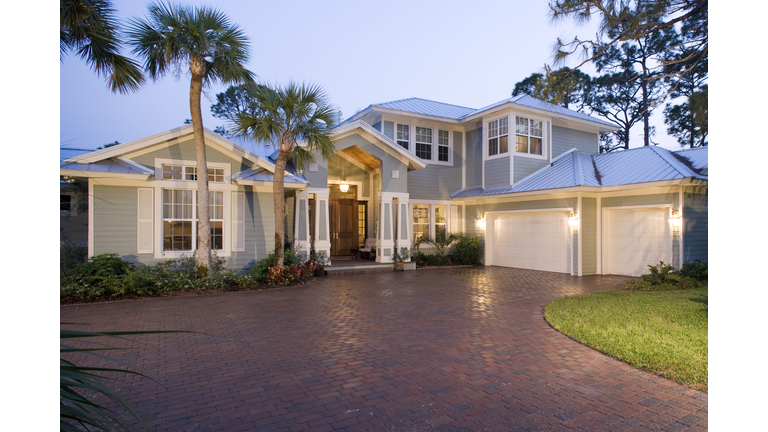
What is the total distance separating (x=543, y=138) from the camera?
17188mm

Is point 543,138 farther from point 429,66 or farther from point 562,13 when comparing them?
point 429,66

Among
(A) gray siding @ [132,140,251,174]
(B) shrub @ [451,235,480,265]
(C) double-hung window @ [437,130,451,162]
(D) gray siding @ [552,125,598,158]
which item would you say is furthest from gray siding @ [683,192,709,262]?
(A) gray siding @ [132,140,251,174]

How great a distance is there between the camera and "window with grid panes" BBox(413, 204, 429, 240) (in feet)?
58.7

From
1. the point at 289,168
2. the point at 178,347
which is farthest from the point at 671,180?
the point at 178,347

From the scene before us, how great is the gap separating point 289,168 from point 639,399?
1275 centimetres

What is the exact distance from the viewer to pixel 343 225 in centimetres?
1769

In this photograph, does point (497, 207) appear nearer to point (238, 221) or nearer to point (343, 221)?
point (343, 221)

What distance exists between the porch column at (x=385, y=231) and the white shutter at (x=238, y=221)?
5.14m

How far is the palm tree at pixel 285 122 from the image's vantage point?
11547mm

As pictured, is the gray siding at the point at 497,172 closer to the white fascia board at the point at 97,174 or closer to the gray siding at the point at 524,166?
the gray siding at the point at 524,166

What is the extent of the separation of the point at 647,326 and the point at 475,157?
1227 centimetres

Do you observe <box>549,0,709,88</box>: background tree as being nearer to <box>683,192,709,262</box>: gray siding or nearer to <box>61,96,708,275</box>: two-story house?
<box>61,96,708,275</box>: two-story house

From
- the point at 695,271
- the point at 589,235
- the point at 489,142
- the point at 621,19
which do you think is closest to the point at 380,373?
the point at 621,19

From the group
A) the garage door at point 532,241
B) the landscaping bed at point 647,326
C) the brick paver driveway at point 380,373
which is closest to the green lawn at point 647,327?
the landscaping bed at point 647,326
